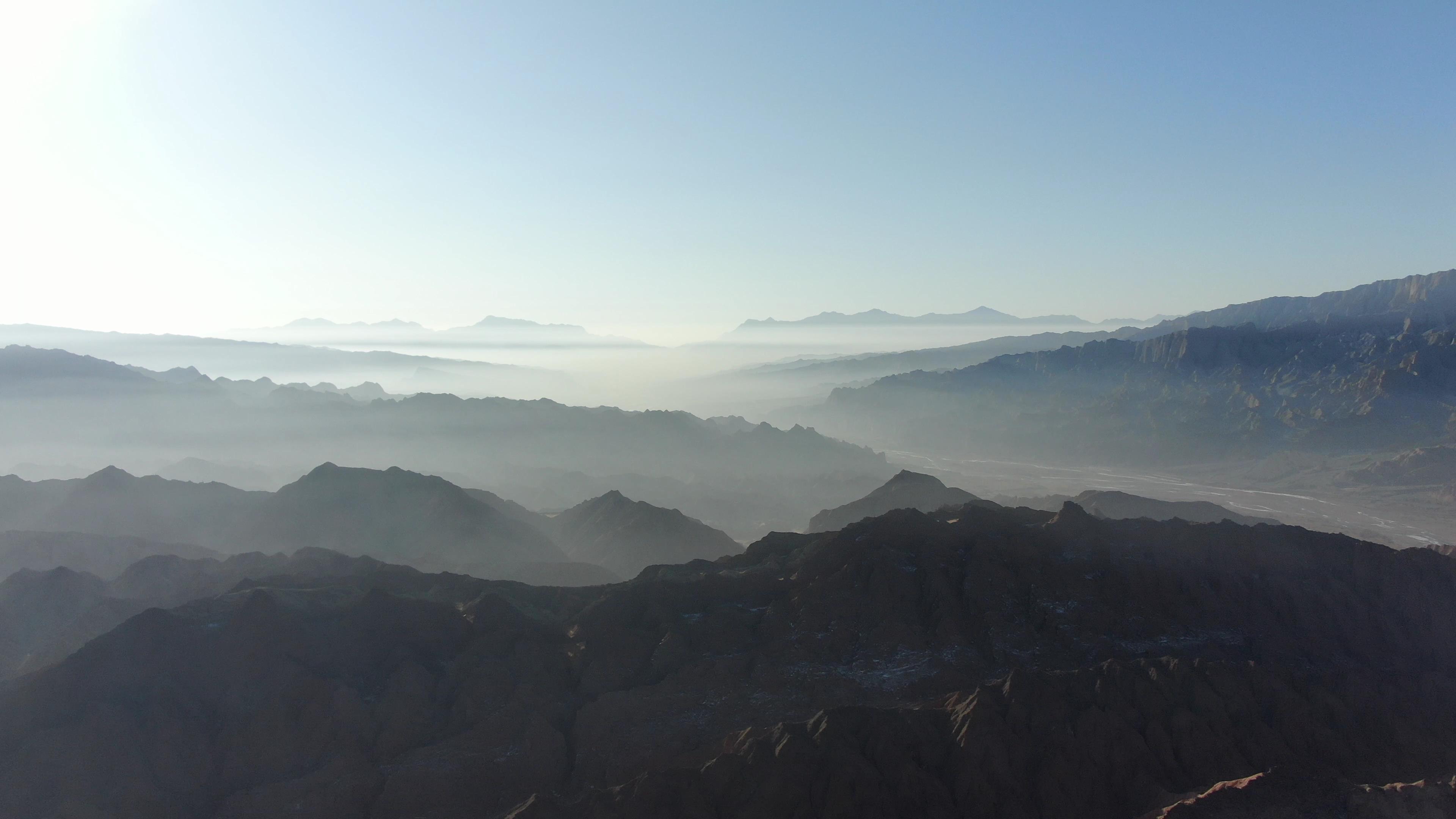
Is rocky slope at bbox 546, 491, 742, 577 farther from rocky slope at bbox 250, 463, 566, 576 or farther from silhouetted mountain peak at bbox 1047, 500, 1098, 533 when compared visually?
silhouetted mountain peak at bbox 1047, 500, 1098, 533

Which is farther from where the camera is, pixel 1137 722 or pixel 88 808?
pixel 1137 722

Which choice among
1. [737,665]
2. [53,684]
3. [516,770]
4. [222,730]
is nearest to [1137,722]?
[737,665]

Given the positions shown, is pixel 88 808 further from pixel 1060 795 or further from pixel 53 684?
pixel 1060 795

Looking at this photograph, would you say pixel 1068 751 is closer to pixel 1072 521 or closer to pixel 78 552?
pixel 1072 521

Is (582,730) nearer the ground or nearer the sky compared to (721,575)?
nearer the ground

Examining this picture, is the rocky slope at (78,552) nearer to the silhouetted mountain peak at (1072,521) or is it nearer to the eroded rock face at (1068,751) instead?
the eroded rock face at (1068,751)

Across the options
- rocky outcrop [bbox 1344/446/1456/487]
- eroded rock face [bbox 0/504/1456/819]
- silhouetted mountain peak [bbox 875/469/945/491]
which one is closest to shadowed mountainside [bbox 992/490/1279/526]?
silhouetted mountain peak [bbox 875/469/945/491]

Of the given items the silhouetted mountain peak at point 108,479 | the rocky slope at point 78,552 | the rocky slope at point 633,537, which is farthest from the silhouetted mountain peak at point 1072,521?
the silhouetted mountain peak at point 108,479

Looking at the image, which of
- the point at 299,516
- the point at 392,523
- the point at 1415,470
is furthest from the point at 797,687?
the point at 1415,470
